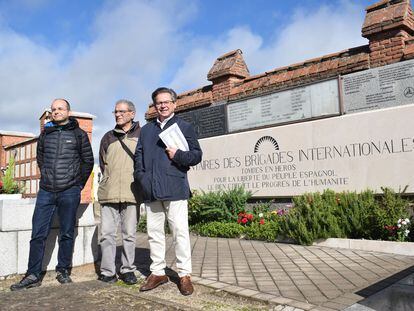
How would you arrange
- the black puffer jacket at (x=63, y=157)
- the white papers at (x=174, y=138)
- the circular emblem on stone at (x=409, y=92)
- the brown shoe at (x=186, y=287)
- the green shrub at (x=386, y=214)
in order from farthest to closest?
1. the circular emblem on stone at (x=409, y=92)
2. the green shrub at (x=386, y=214)
3. the black puffer jacket at (x=63, y=157)
4. the white papers at (x=174, y=138)
5. the brown shoe at (x=186, y=287)

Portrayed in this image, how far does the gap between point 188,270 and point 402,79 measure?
16.9 ft

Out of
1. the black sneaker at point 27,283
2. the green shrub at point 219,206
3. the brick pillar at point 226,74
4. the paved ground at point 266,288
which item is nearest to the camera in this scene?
the paved ground at point 266,288

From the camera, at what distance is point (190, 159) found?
3.83 metres

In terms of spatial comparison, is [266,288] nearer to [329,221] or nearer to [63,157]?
[63,157]

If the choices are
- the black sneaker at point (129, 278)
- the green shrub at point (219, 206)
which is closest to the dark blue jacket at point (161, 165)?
the black sneaker at point (129, 278)

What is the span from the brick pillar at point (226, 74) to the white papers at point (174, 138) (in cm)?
613

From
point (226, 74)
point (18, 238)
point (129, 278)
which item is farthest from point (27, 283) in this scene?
point (226, 74)

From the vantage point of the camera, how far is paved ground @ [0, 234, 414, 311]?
3.31 m

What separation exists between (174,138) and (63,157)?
51.7 inches

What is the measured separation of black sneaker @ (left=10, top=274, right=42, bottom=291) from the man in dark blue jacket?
1181 millimetres

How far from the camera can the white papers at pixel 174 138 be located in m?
3.84

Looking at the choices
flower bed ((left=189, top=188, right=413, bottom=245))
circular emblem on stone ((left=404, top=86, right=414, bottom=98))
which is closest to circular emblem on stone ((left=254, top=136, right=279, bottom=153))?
flower bed ((left=189, top=188, right=413, bottom=245))

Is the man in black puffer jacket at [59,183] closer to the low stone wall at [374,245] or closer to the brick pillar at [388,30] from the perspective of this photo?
the low stone wall at [374,245]

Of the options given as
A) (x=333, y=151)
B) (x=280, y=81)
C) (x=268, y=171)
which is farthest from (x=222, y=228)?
(x=280, y=81)
